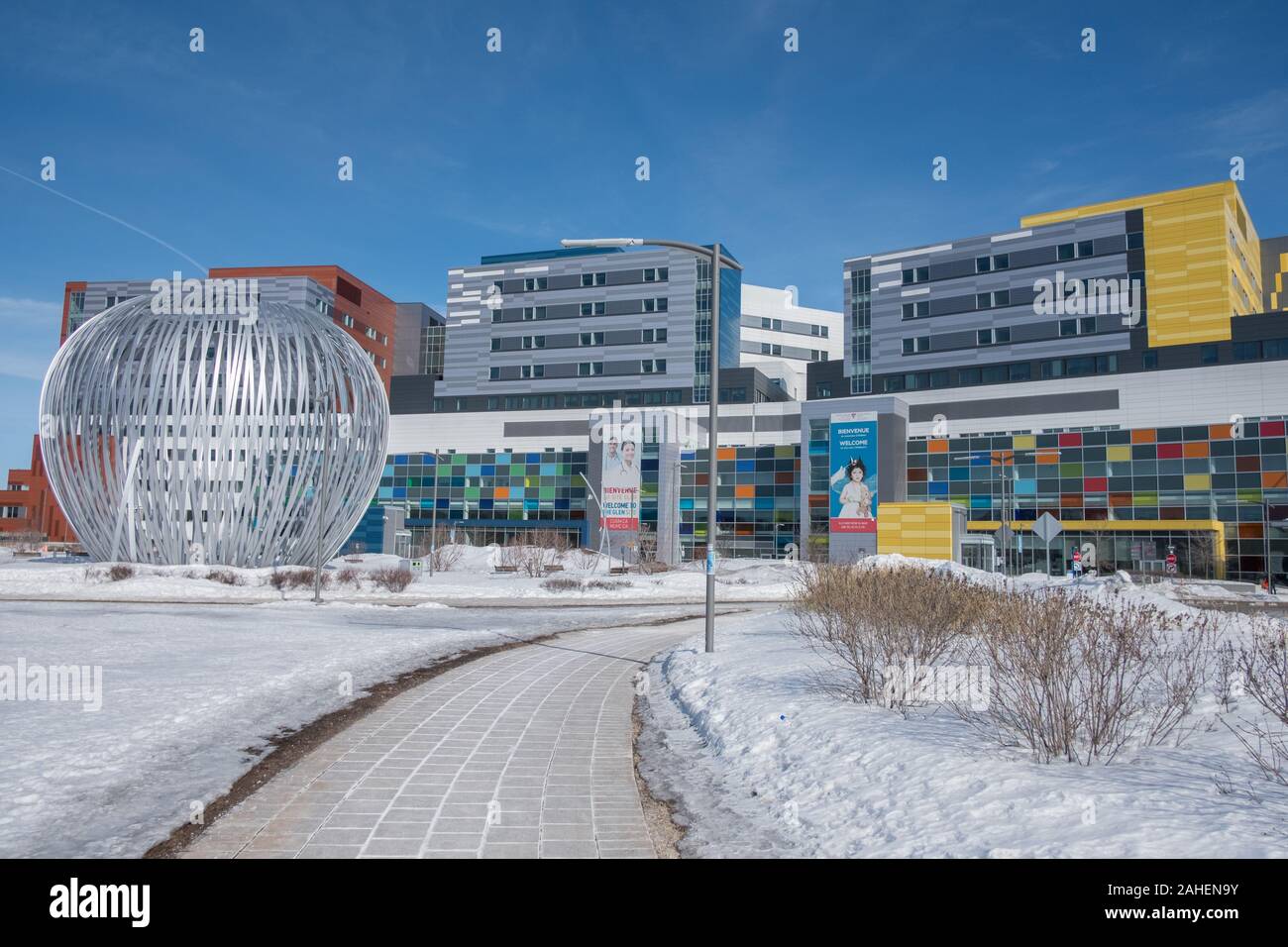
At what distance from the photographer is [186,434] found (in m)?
32.2

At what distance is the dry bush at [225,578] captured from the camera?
2991 cm

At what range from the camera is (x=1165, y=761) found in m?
6.59

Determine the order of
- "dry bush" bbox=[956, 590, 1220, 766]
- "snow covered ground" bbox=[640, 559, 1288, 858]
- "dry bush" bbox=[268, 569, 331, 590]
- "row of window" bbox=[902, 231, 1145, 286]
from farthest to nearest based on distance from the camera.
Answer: "row of window" bbox=[902, 231, 1145, 286] < "dry bush" bbox=[268, 569, 331, 590] < "dry bush" bbox=[956, 590, 1220, 766] < "snow covered ground" bbox=[640, 559, 1288, 858]

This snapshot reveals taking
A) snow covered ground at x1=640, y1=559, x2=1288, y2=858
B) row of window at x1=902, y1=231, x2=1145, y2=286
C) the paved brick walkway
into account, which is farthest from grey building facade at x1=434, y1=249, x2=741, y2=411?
snow covered ground at x1=640, y1=559, x2=1288, y2=858

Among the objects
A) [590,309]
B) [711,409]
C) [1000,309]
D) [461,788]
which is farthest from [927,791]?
[590,309]

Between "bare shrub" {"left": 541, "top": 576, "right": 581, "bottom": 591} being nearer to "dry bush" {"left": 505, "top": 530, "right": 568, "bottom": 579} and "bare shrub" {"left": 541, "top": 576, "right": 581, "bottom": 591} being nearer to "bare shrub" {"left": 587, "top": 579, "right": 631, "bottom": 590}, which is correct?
"bare shrub" {"left": 587, "top": 579, "right": 631, "bottom": 590}

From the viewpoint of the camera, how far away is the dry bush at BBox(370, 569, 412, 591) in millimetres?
31688

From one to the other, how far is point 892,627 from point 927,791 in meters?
4.40

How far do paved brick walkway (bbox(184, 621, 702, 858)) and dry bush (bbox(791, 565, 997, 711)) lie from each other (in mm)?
2814

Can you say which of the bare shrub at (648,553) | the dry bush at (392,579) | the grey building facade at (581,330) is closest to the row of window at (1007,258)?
the grey building facade at (581,330)

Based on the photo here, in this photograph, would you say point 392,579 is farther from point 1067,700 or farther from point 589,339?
point 589,339
